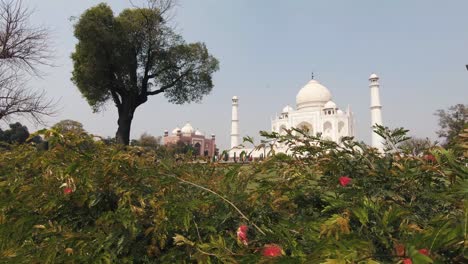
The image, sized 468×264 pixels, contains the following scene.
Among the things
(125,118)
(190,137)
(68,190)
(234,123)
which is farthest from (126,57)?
(190,137)

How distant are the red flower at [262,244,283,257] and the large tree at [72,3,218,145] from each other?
15148 mm

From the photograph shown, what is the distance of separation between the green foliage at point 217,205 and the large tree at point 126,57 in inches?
576

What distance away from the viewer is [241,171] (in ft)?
3.71

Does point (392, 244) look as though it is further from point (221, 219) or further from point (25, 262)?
point (25, 262)

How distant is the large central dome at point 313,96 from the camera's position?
42.0 m

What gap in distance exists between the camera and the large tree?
15.4 m

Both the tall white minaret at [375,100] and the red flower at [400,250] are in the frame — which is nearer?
the red flower at [400,250]

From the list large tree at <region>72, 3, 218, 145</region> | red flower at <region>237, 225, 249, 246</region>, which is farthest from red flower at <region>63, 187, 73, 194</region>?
large tree at <region>72, 3, 218, 145</region>

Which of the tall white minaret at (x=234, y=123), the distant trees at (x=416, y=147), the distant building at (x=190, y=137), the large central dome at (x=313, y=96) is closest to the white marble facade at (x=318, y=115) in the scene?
the large central dome at (x=313, y=96)

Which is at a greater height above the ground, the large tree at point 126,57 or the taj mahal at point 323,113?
the taj mahal at point 323,113

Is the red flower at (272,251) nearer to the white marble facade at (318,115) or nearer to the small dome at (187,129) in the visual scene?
the white marble facade at (318,115)

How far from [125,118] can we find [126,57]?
9.91 feet

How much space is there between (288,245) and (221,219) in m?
0.24

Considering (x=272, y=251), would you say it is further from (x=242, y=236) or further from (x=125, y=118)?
(x=125, y=118)
